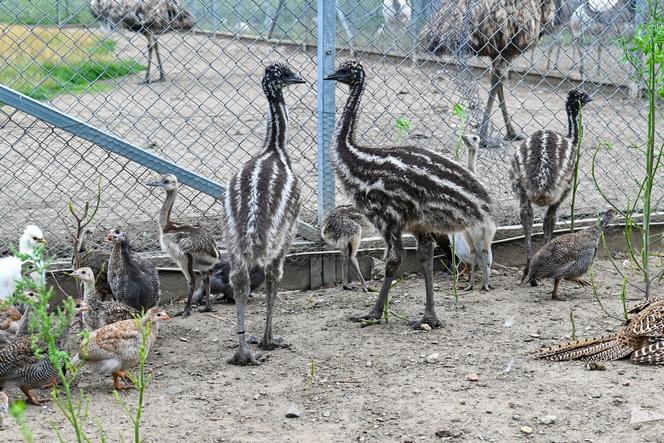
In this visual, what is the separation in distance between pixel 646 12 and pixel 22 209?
6.09 m

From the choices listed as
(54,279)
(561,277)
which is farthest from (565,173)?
(54,279)

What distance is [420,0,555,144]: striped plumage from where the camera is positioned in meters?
10.2

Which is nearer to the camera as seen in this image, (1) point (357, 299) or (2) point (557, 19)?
(1) point (357, 299)

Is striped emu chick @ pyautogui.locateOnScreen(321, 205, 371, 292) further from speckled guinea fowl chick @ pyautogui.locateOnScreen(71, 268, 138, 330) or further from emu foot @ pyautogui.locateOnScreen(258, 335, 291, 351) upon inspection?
speckled guinea fowl chick @ pyautogui.locateOnScreen(71, 268, 138, 330)

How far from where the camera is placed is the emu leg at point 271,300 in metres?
7.43

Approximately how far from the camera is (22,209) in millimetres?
9391

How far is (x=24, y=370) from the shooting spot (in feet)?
21.3

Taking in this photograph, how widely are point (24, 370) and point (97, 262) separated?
2.15 metres

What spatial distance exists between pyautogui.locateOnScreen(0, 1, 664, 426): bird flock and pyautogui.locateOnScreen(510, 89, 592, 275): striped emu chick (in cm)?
1

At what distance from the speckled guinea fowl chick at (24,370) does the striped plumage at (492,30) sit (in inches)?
199

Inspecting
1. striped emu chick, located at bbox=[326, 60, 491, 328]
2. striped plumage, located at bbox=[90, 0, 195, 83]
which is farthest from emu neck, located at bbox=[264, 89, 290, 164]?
striped plumage, located at bbox=[90, 0, 195, 83]

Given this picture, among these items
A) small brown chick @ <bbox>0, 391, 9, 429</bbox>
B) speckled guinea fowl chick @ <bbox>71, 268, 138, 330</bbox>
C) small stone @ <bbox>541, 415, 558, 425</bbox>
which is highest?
speckled guinea fowl chick @ <bbox>71, 268, 138, 330</bbox>

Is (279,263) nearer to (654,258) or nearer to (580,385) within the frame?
(580,385)

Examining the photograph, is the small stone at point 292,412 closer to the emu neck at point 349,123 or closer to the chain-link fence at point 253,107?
the emu neck at point 349,123
